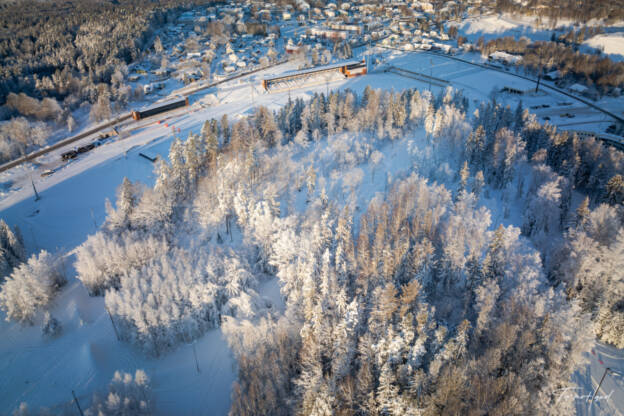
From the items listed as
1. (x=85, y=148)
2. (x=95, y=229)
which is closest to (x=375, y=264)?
(x=95, y=229)

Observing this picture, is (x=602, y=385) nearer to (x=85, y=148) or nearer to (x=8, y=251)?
(x=8, y=251)

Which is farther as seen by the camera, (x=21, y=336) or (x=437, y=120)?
(x=437, y=120)

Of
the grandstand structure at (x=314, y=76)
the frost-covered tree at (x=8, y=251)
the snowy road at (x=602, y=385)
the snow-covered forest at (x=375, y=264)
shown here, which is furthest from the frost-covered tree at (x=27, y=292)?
the grandstand structure at (x=314, y=76)

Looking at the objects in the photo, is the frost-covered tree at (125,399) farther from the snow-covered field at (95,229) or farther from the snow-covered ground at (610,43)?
the snow-covered ground at (610,43)

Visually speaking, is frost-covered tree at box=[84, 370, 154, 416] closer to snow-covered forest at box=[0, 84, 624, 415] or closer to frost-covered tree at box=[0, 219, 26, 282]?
snow-covered forest at box=[0, 84, 624, 415]

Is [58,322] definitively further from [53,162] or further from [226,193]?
[53,162]

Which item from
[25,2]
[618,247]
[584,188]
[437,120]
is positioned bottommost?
[584,188]

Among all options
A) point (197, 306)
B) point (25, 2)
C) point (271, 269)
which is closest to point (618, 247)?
point (271, 269)
